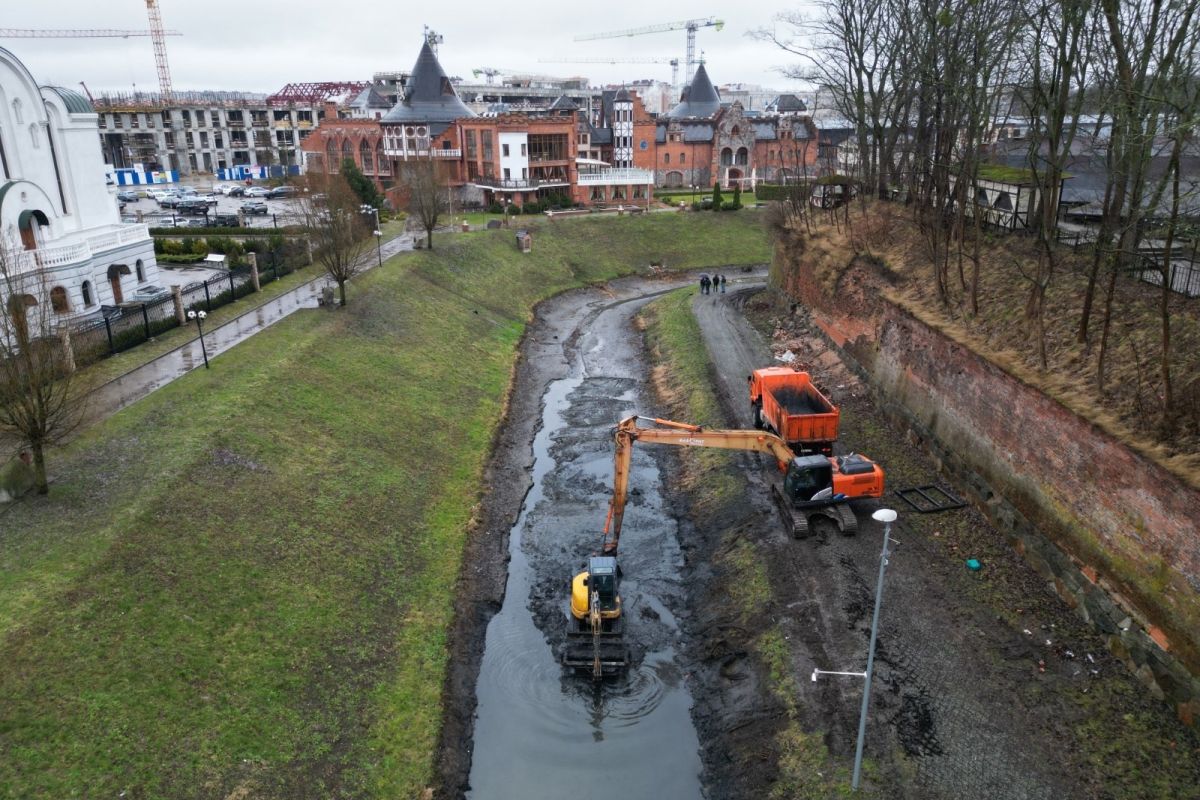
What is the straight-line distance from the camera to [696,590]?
24938mm

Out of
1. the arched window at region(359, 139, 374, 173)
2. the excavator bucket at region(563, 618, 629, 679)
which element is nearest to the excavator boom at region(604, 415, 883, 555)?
the excavator bucket at region(563, 618, 629, 679)

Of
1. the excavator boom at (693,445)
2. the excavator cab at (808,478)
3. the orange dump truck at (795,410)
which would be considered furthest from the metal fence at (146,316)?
the excavator cab at (808,478)

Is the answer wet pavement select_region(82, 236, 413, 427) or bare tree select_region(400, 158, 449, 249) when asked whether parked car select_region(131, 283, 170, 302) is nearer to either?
wet pavement select_region(82, 236, 413, 427)

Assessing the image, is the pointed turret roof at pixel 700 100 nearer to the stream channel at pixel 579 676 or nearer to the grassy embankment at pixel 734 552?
the grassy embankment at pixel 734 552

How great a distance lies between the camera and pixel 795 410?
31047mm

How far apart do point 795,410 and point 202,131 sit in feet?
408

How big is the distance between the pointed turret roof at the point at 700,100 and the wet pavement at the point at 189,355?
63.8m

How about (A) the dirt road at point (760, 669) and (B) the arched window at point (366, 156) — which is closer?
(A) the dirt road at point (760, 669)

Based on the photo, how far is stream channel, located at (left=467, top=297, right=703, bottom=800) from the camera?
1828cm

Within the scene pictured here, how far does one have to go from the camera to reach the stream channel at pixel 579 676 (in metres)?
18.3

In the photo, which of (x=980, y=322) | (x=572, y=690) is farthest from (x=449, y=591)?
(x=980, y=322)

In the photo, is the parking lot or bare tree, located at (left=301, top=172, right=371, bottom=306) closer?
bare tree, located at (left=301, top=172, right=371, bottom=306)

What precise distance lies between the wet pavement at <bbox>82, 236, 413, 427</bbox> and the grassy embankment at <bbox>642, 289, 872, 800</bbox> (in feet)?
68.7

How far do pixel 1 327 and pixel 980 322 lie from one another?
33.4m
